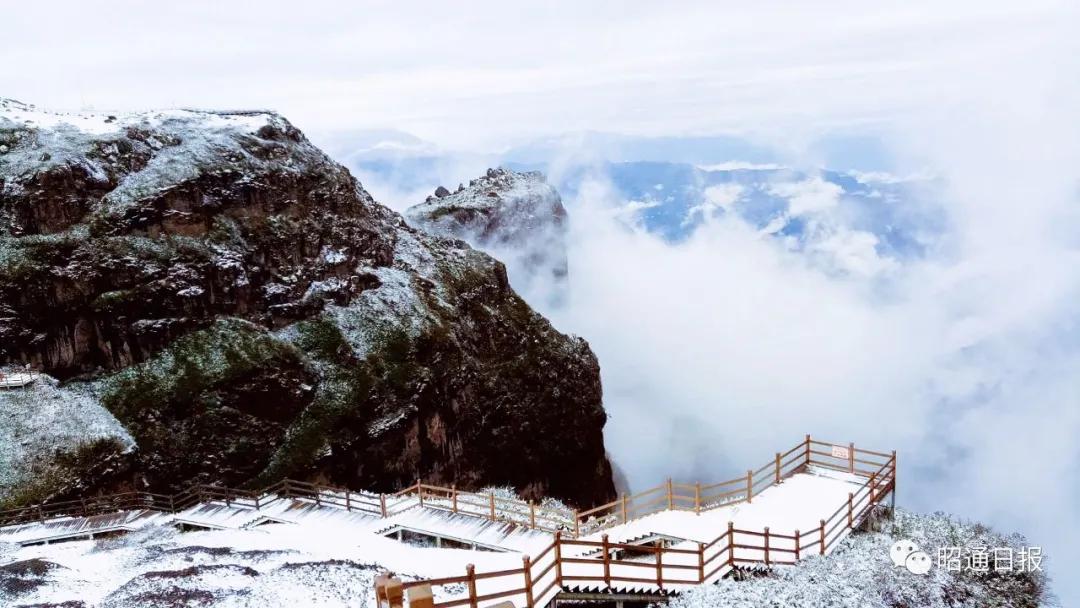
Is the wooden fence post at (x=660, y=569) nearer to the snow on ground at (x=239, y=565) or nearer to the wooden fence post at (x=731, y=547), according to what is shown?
the wooden fence post at (x=731, y=547)

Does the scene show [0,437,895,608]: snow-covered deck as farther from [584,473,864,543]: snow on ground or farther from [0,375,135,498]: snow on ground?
[0,375,135,498]: snow on ground

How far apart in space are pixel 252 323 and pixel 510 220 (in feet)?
Result: 318

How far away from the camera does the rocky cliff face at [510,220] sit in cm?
13750

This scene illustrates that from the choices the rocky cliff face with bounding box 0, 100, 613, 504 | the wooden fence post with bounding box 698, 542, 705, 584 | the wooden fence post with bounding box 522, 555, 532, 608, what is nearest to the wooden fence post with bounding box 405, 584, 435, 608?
the wooden fence post with bounding box 522, 555, 532, 608

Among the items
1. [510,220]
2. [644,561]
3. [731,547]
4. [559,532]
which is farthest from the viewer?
[510,220]

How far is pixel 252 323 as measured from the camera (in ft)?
203

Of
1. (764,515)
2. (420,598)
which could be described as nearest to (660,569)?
(764,515)

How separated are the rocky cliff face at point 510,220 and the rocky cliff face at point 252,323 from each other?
59062 mm

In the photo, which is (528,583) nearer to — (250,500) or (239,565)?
(239,565)

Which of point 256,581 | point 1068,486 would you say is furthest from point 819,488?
point 1068,486

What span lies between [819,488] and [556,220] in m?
152

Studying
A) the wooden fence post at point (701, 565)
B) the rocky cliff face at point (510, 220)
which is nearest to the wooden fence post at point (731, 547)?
the wooden fence post at point (701, 565)

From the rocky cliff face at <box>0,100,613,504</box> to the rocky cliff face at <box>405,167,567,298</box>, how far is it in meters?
59.1

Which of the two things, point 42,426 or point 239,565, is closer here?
point 239,565
